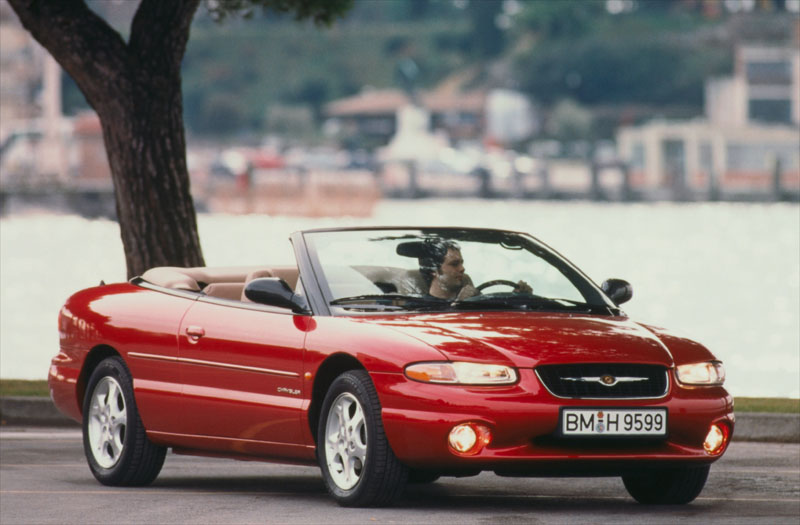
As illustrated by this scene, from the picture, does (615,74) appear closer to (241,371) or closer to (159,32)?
(159,32)

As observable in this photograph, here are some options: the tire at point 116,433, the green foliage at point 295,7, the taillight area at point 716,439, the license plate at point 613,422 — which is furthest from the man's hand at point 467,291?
the green foliage at point 295,7

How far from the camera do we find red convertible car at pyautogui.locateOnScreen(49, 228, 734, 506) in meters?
7.56

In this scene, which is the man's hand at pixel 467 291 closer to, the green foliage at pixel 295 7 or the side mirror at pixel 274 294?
the side mirror at pixel 274 294

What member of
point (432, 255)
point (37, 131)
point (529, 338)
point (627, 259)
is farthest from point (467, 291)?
point (37, 131)

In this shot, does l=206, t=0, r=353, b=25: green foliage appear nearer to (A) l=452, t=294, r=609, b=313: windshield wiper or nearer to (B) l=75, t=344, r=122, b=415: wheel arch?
(B) l=75, t=344, r=122, b=415: wheel arch

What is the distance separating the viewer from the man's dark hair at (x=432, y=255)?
28.0 feet

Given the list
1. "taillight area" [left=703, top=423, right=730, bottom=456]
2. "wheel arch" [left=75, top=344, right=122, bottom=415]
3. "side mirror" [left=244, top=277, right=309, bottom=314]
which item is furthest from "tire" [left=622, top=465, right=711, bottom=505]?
"wheel arch" [left=75, top=344, right=122, bottom=415]

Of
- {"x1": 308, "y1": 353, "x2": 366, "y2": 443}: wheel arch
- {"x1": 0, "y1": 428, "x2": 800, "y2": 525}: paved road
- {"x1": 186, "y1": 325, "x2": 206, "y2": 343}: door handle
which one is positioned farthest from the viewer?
{"x1": 186, "y1": 325, "x2": 206, "y2": 343}: door handle

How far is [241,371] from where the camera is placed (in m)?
8.53

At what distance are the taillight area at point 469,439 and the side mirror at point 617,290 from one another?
1598mm

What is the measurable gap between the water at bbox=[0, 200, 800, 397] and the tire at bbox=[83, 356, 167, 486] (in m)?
2.78

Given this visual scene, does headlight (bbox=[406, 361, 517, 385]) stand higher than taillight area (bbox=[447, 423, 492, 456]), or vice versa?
headlight (bbox=[406, 361, 517, 385])

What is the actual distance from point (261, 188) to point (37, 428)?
109 metres

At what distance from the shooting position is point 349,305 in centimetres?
825
